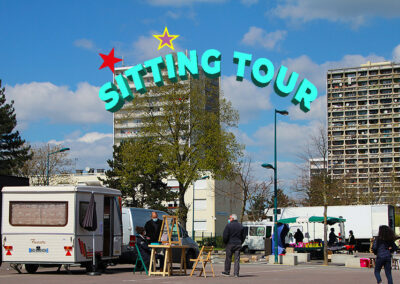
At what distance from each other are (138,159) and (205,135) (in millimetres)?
5208

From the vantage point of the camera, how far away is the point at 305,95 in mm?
31422

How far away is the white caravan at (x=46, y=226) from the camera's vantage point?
1686 centimetres

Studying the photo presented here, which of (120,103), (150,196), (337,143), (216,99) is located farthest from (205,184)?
(337,143)

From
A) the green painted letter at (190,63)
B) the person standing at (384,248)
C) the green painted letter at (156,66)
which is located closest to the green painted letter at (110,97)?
the green painted letter at (156,66)

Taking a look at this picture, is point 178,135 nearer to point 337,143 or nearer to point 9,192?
point 9,192

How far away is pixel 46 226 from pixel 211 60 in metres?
16.2

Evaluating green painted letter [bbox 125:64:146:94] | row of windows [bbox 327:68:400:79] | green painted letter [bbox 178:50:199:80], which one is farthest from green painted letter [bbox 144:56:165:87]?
row of windows [bbox 327:68:400:79]

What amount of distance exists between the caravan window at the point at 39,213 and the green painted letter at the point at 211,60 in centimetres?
1544

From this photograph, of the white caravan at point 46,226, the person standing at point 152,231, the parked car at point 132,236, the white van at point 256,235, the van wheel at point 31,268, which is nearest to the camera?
the white caravan at point 46,226

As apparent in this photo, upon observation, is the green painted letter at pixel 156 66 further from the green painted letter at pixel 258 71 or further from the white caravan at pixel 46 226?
the white caravan at pixel 46 226

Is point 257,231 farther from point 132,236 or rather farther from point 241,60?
point 132,236

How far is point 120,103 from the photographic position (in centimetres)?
3325

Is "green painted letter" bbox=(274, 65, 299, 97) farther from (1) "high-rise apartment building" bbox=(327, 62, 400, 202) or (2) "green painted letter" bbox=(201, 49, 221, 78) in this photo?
(1) "high-rise apartment building" bbox=(327, 62, 400, 202)

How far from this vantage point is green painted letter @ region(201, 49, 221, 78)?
30.9 meters
